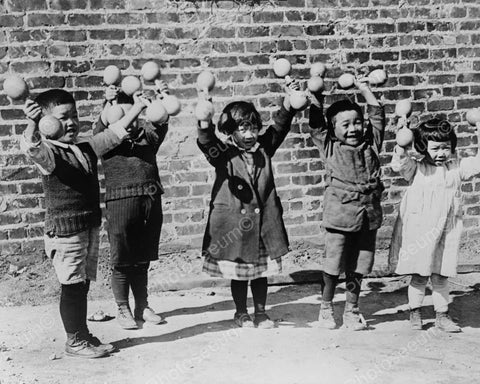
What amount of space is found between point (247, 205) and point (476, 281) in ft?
6.95

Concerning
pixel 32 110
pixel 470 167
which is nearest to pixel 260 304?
pixel 470 167

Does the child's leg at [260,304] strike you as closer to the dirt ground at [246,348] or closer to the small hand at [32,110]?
the dirt ground at [246,348]

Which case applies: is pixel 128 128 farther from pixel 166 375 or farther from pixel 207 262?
pixel 166 375

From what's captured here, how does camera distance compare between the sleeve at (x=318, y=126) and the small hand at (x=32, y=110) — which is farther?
the sleeve at (x=318, y=126)

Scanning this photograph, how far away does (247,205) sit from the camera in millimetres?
3957

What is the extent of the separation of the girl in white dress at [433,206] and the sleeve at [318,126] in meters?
0.44

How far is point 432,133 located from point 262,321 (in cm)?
155

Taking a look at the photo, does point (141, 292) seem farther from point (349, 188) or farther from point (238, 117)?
point (349, 188)

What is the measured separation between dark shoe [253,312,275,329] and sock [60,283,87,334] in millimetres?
1083

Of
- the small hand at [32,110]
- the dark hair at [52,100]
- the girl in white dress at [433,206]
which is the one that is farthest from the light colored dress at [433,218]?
the small hand at [32,110]

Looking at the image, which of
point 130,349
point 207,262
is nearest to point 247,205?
point 207,262

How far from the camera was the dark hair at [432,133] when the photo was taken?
12.8 feet

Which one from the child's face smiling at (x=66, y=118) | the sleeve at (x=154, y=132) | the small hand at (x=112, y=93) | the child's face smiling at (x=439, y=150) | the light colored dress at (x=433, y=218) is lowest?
the light colored dress at (x=433, y=218)

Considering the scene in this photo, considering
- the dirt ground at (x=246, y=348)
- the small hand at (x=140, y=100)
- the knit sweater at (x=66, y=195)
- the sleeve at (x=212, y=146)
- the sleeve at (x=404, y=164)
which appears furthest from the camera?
the sleeve at (x=404, y=164)
